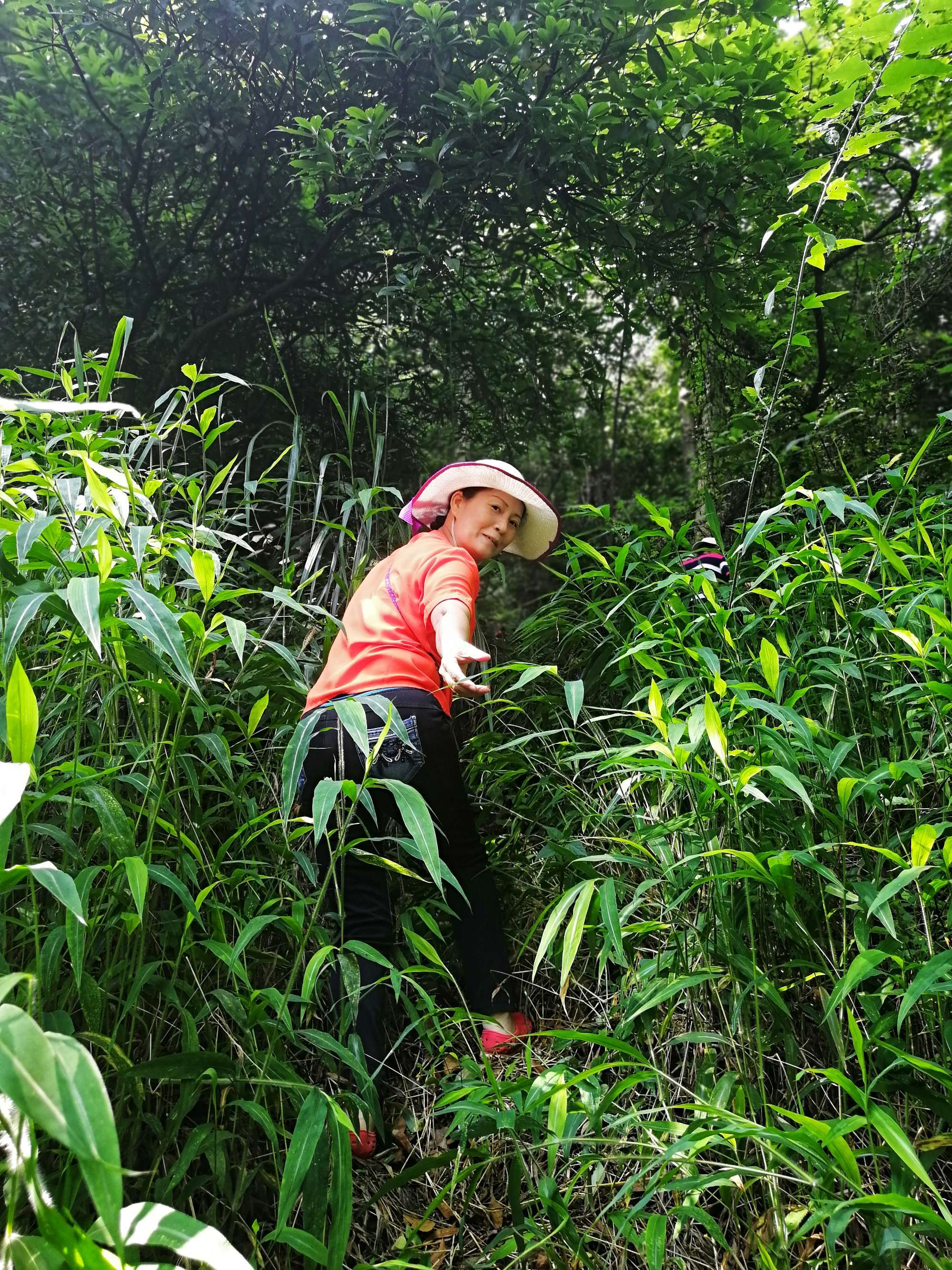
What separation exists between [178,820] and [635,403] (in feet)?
16.7

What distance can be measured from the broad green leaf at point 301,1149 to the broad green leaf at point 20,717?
527mm

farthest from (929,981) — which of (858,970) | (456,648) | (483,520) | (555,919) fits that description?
(483,520)

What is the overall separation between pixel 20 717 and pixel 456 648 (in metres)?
0.75

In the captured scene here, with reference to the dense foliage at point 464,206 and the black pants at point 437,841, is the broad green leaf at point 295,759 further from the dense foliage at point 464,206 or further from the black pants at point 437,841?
the dense foliage at point 464,206

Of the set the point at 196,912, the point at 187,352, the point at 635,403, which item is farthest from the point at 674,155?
the point at 635,403

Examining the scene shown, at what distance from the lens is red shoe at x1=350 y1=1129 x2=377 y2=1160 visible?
121 centimetres

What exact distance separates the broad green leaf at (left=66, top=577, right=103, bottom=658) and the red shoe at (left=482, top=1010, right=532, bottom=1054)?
1.00 m

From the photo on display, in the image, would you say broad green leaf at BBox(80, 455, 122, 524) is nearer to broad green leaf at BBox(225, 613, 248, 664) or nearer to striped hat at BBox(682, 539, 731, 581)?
broad green leaf at BBox(225, 613, 248, 664)

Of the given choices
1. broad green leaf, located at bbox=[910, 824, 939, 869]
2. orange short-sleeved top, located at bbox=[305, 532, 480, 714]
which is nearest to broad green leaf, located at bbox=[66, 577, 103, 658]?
orange short-sleeved top, located at bbox=[305, 532, 480, 714]

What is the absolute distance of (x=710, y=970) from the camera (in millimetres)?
1146

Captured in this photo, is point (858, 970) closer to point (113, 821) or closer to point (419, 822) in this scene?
point (419, 822)

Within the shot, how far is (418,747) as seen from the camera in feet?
5.00

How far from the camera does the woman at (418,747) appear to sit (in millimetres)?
1470

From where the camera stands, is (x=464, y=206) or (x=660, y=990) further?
(x=464, y=206)
